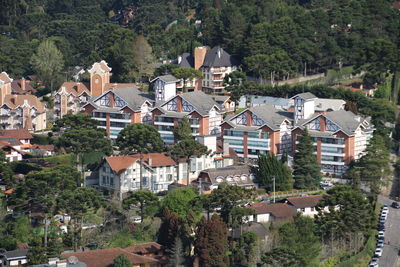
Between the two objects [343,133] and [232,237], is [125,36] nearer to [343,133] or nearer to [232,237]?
[343,133]

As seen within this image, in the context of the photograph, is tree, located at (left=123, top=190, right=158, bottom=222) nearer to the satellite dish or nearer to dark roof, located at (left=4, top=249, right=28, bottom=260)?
dark roof, located at (left=4, top=249, right=28, bottom=260)

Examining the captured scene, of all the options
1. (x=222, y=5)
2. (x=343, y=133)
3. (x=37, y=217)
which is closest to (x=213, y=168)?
(x=343, y=133)

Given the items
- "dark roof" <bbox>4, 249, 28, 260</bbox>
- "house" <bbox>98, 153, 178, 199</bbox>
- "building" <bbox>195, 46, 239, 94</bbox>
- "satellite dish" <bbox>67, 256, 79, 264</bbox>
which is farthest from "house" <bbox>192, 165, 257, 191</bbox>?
"building" <bbox>195, 46, 239, 94</bbox>

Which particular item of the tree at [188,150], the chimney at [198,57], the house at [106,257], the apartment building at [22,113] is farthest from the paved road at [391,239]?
the apartment building at [22,113]

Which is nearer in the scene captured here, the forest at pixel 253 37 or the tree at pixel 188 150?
the tree at pixel 188 150

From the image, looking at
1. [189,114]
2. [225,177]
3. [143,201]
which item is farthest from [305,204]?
[189,114]

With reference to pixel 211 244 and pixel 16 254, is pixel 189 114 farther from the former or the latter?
pixel 16 254

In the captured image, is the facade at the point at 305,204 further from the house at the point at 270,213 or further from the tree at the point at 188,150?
the tree at the point at 188,150
